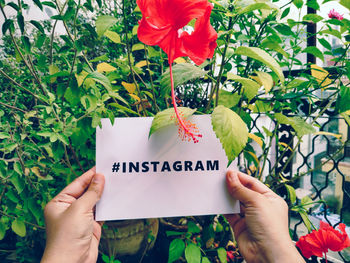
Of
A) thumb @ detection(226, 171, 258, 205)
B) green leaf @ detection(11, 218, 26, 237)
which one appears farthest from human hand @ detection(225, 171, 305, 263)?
green leaf @ detection(11, 218, 26, 237)

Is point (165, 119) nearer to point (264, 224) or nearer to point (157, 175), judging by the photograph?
point (157, 175)

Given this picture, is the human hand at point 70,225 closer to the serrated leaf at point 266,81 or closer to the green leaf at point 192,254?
the green leaf at point 192,254

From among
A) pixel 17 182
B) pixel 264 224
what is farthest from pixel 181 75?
pixel 17 182

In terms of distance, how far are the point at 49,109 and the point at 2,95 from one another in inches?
25.9

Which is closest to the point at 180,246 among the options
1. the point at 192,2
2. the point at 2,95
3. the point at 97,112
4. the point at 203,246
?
the point at 203,246

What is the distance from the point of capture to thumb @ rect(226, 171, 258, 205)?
22.7 inches

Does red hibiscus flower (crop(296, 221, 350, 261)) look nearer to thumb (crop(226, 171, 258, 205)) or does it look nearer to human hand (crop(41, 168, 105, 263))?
thumb (crop(226, 171, 258, 205))

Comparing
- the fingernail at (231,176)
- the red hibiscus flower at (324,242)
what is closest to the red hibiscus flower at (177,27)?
the fingernail at (231,176)

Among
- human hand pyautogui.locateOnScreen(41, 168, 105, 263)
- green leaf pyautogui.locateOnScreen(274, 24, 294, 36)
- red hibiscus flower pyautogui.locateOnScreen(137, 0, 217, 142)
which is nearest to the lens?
red hibiscus flower pyautogui.locateOnScreen(137, 0, 217, 142)

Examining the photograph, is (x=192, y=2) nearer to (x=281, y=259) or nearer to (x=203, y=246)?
(x=281, y=259)

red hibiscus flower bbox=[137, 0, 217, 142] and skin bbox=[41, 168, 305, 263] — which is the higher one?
red hibiscus flower bbox=[137, 0, 217, 142]

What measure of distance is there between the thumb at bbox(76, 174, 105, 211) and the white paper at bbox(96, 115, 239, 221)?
0.02 metres

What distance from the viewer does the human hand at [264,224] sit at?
551mm

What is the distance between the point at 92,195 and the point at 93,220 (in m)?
0.09
